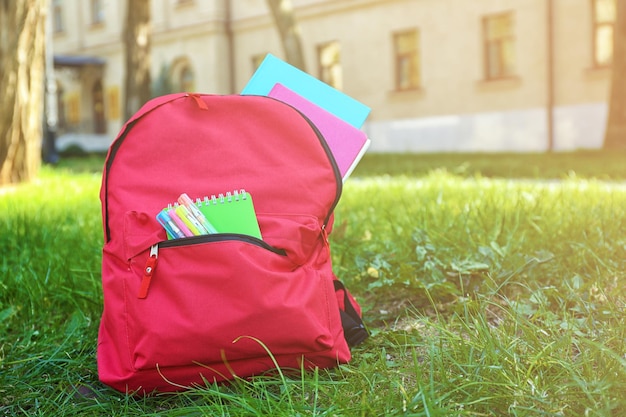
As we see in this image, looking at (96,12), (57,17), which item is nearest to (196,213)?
(96,12)

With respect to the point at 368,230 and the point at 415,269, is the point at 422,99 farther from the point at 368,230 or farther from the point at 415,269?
the point at 415,269

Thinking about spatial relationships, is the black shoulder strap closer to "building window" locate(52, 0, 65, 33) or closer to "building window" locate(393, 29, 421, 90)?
"building window" locate(393, 29, 421, 90)

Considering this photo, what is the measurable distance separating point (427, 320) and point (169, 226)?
78 cm

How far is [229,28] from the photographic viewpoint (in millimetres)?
22375

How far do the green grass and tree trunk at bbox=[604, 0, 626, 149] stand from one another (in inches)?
251

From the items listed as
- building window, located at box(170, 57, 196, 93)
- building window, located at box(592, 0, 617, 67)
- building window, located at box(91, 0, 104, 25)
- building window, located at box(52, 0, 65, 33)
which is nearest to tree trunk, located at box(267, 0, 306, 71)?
building window, located at box(592, 0, 617, 67)

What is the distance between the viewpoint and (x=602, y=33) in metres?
14.8

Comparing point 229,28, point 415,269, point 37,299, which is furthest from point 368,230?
point 229,28

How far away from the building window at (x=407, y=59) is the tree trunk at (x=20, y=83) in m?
12.2

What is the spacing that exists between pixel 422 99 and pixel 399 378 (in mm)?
16119

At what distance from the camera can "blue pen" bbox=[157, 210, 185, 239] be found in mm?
2096

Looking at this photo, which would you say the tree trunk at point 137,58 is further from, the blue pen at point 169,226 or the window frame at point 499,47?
the blue pen at point 169,226

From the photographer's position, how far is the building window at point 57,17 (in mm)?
28766

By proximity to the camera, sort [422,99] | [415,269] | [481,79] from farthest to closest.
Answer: [422,99] < [481,79] < [415,269]
